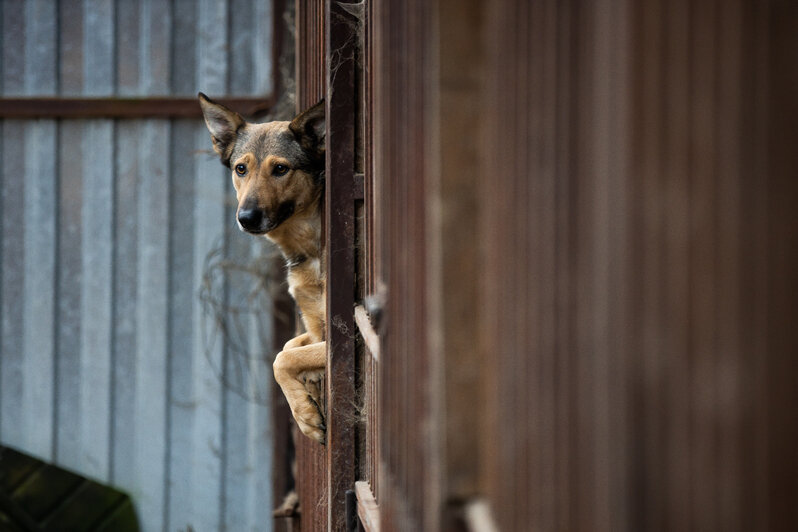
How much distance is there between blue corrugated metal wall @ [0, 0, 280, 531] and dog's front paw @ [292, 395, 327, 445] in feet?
6.95

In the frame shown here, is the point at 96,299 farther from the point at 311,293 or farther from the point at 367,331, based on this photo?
the point at 367,331

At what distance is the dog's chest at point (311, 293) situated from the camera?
3.60m

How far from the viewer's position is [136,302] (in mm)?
5348

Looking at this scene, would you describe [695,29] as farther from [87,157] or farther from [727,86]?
[87,157]

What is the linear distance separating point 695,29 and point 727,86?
5 centimetres

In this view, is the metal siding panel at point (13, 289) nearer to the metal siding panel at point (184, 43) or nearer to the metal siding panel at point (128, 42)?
the metal siding panel at point (128, 42)

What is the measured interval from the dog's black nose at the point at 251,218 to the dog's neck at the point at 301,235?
0.14m

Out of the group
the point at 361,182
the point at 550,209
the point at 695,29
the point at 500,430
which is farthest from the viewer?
the point at 361,182

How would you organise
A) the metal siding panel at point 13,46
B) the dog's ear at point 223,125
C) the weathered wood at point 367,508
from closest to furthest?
the weathered wood at point 367,508
the dog's ear at point 223,125
the metal siding panel at point 13,46

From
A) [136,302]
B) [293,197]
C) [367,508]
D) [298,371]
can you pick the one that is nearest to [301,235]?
[293,197]

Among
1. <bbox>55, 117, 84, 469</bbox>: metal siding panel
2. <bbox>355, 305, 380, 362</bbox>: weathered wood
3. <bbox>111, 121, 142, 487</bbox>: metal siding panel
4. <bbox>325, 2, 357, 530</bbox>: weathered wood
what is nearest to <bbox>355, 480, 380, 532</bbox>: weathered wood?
<bbox>325, 2, 357, 530</bbox>: weathered wood

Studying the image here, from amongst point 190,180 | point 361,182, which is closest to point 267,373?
point 190,180

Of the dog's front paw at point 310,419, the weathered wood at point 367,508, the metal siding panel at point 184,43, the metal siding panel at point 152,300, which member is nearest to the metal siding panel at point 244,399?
the metal siding panel at point 152,300

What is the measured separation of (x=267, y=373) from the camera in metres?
5.37
